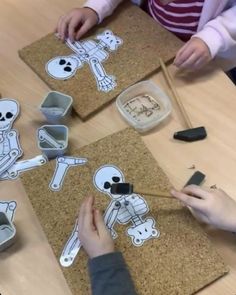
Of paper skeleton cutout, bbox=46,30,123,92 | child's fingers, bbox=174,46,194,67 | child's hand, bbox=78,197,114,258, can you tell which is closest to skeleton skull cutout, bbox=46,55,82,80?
paper skeleton cutout, bbox=46,30,123,92

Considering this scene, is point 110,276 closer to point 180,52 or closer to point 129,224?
point 129,224

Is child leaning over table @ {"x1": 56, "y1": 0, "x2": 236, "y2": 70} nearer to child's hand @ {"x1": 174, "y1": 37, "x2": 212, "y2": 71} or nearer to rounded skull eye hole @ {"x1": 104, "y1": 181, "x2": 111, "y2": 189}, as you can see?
child's hand @ {"x1": 174, "y1": 37, "x2": 212, "y2": 71}

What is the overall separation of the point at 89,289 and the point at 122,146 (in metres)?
0.26

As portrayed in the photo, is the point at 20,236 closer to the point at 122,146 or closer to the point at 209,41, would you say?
the point at 122,146

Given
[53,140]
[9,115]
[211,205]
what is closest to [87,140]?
[53,140]

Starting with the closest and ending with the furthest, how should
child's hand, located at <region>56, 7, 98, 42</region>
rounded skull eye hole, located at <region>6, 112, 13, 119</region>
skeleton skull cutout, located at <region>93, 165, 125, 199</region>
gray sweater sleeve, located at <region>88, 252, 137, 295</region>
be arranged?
gray sweater sleeve, located at <region>88, 252, 137, 295</region>
skeleton skull cutout, located at <region>93, 165, 125, 199</region>
rounded skull eye hole, located at <region>6, 112, 13, 119</region>
child's hand, located at <region>56, 7, 98, 42</region>

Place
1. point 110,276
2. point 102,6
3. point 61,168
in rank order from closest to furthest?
point 110,276 < point 61,168 < point 102,6

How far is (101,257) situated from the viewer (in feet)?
2.32

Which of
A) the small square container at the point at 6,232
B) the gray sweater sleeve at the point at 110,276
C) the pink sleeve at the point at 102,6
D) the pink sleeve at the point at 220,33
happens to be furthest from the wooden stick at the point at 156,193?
the pink sleeve at the point at 102,6

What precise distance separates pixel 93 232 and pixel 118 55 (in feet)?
1.32

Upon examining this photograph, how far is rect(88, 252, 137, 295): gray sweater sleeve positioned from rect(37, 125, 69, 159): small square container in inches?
8.6

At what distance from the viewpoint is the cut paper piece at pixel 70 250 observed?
0.72m

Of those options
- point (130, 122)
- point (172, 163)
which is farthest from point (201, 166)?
point (130, 122)

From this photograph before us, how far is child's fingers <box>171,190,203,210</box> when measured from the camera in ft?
2.40
